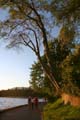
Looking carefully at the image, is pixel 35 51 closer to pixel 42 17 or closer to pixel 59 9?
pixel 42 17

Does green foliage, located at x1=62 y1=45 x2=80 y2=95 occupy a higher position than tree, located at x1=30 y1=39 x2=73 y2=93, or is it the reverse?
tree, located at x1=30 y1=39 x2=73 y2=93

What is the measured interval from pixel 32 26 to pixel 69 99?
8209 millimetres

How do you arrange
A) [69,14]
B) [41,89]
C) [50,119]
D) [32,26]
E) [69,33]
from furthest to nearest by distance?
[41,89], [32,26], [69,33], [69,14], [50,119]

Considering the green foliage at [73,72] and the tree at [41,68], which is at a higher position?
the tree at [41,68]

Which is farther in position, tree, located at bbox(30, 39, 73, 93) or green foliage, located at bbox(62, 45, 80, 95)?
tree, located at bbox(30, 39, 73, 93)

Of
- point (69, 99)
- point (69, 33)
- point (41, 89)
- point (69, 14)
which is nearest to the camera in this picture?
point (69, 14)

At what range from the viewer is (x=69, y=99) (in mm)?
29625

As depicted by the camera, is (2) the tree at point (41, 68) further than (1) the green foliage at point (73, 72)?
Yes

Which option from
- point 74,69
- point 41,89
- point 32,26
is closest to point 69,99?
point 74,69

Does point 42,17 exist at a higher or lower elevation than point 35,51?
higher

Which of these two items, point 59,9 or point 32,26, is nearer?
point 59,9

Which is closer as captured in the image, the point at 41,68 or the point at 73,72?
the point at 73,72

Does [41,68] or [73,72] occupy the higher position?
[41,68]

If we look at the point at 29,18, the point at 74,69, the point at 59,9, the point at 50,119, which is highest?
the point at 29,18
